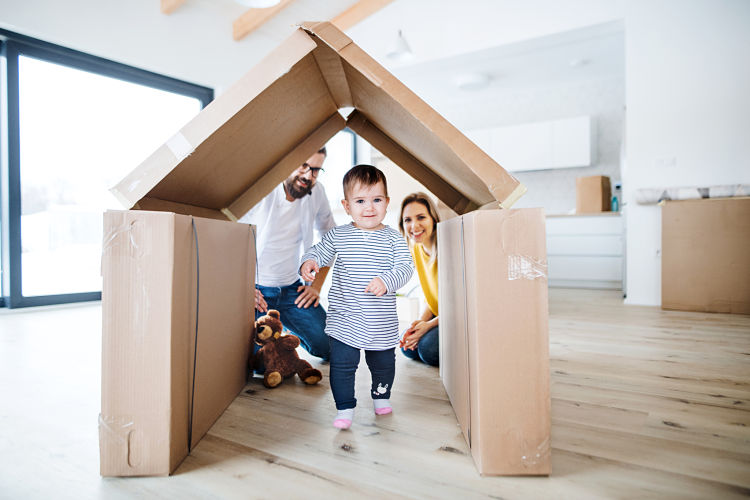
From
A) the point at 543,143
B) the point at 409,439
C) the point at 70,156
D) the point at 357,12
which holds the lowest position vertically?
the point at 409,439

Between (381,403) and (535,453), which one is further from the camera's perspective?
(381,403)

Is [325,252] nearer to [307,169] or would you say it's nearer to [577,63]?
[307,169]

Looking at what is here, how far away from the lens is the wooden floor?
32.6 inches

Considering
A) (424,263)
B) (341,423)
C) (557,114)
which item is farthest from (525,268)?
(557,114)

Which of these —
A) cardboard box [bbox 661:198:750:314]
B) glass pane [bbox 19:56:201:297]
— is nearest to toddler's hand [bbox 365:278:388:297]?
glass pane [bbox 19:56:201:297]

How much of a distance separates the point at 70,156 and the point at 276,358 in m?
3.10

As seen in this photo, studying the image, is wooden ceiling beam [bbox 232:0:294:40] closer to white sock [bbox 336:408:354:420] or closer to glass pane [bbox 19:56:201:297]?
glass pane [bbox 19:56:201:297]

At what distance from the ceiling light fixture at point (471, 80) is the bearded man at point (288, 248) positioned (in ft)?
10.9

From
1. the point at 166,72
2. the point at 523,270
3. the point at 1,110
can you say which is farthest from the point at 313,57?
the point at 166,72

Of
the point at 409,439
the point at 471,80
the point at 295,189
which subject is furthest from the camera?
the point at 471,80

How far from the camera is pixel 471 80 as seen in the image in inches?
182

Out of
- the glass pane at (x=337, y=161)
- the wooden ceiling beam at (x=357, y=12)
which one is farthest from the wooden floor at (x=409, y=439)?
the glass pane at (x=337, y=161)

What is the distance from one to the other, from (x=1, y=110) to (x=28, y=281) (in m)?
1.20

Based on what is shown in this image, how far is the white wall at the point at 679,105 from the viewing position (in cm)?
299
